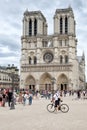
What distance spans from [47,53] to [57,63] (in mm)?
4793

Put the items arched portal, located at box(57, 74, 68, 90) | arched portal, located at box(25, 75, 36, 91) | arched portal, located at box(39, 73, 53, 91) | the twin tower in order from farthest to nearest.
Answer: arched portal, located at box(25, 75, 36, 91) < arched portal, located at box(39, 73, 53, 91) < the twin tower < arched portal, located at box(57, 74, 68, 90)

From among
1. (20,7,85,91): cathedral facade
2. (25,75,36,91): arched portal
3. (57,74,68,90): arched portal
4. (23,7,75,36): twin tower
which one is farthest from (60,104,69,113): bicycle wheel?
(25,75,36,91): arched portal

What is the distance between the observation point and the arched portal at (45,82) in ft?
275

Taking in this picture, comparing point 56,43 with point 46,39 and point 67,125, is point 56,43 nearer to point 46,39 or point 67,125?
point 46,39

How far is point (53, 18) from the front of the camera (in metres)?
85.4

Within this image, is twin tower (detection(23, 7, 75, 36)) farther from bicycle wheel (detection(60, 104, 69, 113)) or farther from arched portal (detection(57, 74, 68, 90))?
bicycle wheel (detection(60, 104, 69, 113))

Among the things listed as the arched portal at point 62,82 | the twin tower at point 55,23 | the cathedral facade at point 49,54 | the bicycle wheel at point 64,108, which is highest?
the twin tower at point 55,23

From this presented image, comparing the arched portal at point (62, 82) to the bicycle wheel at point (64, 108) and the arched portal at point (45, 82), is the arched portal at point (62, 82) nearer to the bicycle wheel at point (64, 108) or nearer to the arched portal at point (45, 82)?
the arched portal at point (45, 82)

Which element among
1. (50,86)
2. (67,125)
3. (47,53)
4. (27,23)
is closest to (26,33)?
(27,23)

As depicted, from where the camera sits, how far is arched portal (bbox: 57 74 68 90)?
81600 mm

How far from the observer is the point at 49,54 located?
84688mm

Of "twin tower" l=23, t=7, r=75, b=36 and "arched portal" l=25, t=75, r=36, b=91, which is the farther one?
"arched portal" l=25, t=75, r=36, b=91

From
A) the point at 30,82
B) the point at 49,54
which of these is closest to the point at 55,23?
the point at 49,54

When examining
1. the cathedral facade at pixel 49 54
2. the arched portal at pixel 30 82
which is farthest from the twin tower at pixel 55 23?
the arched portal at pixel 30 82
